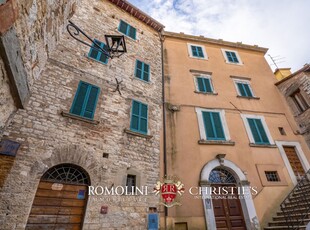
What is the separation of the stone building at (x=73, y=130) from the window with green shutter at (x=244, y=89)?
5205mm

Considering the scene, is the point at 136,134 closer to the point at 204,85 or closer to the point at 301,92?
the point at 204,85

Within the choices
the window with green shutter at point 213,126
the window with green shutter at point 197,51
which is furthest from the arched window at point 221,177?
the window with green shutter at point 197,51

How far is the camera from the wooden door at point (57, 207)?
175 inches

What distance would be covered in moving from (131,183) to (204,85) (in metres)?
6.82

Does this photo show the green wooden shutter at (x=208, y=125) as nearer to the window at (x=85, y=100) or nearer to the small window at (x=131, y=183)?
the small window at (x=131, y=183)

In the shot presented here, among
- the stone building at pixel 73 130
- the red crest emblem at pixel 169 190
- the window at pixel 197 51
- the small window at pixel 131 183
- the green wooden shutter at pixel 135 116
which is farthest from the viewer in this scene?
the window at pixel 197 51

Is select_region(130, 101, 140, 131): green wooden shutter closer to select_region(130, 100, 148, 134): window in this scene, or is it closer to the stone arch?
select_region(130, 100, 148, 134): window

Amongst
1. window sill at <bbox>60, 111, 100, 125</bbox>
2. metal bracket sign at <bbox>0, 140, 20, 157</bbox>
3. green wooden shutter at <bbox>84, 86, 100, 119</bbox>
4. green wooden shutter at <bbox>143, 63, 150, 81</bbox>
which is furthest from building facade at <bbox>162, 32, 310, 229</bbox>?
metal bracket sign at <bbox>0, 140, 20, 157</bbox>

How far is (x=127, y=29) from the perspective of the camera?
1006 centimetres

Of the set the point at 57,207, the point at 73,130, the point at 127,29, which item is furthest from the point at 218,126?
the point at 127,29

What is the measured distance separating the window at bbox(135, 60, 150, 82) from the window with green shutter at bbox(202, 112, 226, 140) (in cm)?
345

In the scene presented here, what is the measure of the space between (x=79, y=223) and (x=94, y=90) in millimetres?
4419

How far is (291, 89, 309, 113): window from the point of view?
9.83 m

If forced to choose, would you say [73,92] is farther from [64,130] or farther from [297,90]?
[297,90]
